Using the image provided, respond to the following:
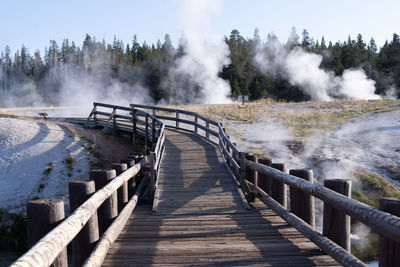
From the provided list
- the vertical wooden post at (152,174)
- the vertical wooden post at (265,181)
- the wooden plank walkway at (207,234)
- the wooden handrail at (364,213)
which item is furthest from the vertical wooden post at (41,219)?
the vertical wooden post at (265,181)

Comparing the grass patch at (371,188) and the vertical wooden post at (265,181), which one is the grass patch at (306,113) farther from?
the vertical wooden post at (265,181)

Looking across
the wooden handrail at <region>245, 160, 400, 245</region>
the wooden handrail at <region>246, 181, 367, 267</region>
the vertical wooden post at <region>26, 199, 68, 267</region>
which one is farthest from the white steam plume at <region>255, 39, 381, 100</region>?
the vertical wooden post at <region>26, 199, 68, 267</region>

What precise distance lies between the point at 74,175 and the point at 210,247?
28.5 ft

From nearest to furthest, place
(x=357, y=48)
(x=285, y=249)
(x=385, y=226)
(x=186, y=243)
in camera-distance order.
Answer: (x=385, y=226), (x=285, y=249), (x=186, y=243), (x=357, y=48)

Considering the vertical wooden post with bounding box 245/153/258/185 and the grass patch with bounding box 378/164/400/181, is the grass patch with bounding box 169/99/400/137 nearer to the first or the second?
the grass patch with bounding box 378/164/400/181

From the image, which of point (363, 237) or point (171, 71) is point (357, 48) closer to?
point (171, 71)

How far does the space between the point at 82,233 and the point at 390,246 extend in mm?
2787

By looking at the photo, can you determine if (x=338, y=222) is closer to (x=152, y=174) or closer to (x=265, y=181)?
(x=265, y=181)

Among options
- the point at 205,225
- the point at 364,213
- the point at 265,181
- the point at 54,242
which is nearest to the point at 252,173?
the point at 265,181

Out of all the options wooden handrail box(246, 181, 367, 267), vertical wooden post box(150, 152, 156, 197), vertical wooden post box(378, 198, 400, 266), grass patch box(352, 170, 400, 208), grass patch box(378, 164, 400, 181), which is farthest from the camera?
grass patch box(378, 164, 400, 181)

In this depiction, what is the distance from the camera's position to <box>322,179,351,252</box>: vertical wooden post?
12.5 ft

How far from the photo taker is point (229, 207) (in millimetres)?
6141

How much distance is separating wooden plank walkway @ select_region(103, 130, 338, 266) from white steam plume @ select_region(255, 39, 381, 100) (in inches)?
1975

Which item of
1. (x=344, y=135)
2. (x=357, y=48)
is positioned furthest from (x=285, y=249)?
(x=357, y=48)
